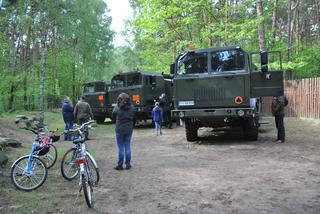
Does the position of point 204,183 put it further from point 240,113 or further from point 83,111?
point 83,111

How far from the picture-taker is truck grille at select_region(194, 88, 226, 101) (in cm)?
1120

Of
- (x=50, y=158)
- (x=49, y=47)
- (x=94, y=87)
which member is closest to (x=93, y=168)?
(x=50, y=158)

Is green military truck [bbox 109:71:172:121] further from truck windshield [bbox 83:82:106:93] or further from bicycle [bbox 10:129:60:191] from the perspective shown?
bicycle [bbox 10:129:60:191]

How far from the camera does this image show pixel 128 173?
782cm

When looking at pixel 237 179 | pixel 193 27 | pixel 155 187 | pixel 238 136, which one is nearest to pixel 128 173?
pixel 155 187

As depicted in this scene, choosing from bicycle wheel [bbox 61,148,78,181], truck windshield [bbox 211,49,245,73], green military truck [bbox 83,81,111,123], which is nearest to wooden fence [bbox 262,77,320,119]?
truck windshield [bbox 211,49,245,73]

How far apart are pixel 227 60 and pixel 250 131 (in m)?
2.46

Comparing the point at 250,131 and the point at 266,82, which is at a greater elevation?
the point at 266,82

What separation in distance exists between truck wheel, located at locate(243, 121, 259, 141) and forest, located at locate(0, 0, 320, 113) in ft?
21.4

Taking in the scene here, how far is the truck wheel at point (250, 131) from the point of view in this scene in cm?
1179

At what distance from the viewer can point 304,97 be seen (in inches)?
760

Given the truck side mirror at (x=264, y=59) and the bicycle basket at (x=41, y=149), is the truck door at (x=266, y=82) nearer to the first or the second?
the truck side mirror at (x=264, y=59)

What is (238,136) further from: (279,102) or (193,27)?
(193,27)

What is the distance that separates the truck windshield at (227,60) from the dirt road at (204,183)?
95.3 inches
